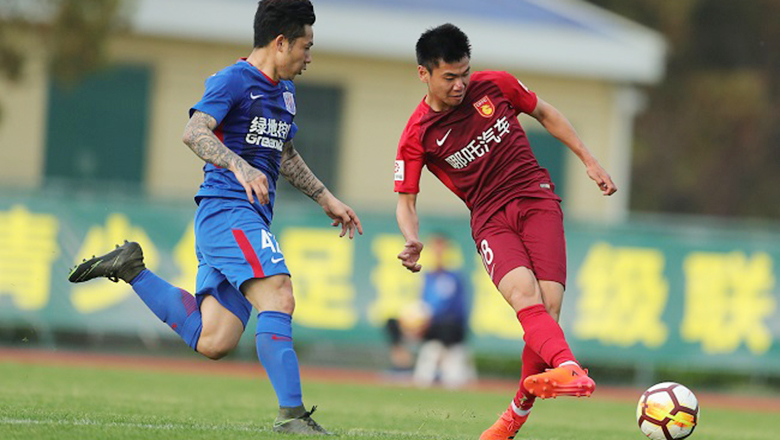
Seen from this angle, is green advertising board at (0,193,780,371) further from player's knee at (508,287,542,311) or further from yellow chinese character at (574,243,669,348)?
player's knee at (508,287,542,311)

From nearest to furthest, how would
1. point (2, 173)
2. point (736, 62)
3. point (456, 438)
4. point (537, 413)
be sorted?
point (456, 438) < point (537, 413) < point (2, 173) < point (736, 62)

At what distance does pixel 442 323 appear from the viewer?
1722 cm

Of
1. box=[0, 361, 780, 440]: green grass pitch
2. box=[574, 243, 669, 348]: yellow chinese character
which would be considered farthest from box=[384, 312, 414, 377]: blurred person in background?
box=[574, 243, 669, 348]: yellow chinese character

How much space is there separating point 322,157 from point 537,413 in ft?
37.1

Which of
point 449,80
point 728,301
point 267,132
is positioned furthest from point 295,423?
point 728,301

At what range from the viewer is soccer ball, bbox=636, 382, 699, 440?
799 cm

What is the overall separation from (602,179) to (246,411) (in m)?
3.52

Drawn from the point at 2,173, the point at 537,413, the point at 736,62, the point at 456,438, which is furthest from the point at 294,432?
the point at 736,62

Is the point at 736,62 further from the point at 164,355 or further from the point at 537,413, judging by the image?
the point at 537,413

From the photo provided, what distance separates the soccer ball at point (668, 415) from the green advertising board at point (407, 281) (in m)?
9.62

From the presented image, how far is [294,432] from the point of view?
23.4 feet

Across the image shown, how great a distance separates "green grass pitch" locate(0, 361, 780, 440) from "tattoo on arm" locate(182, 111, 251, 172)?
55.0 inches

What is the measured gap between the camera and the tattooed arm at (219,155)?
697 centimetres

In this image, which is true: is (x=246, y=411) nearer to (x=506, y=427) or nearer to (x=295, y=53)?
(x=506, y=427)
